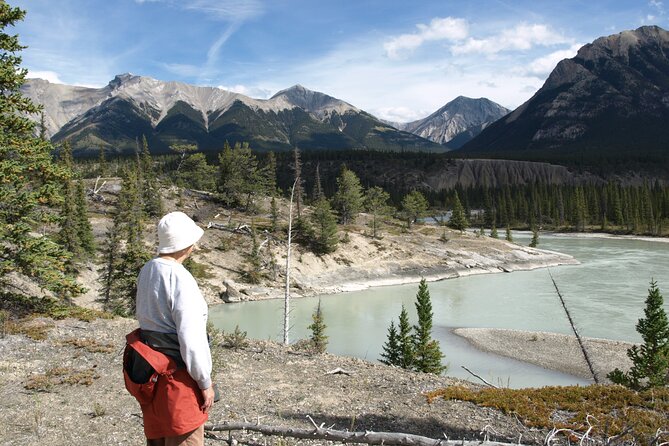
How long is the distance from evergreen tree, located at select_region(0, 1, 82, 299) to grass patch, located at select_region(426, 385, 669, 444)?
584 inches

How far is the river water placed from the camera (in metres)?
32.8

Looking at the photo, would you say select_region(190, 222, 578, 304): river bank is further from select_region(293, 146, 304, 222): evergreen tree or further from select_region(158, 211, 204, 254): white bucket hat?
select_region(158, 211, 204, 254): white bucket hat

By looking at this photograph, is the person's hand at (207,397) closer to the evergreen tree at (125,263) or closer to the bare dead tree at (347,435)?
the bare dead tree at (347,435)

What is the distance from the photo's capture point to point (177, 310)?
4.56m

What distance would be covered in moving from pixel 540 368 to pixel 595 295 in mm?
23970

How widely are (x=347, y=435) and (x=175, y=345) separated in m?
5.00

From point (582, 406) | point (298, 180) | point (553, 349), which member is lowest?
point (553, 349)

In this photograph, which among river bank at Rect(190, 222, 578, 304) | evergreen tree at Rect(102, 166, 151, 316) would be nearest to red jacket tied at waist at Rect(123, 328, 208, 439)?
evergreen tree at Rect(102, 166, 151, 316)

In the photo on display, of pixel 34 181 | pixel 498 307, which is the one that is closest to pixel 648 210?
pixel 498 307

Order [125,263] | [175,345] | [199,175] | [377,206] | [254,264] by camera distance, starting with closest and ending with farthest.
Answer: [175,345] < [125,263] < [254,264] < [377,206] < [199,175]

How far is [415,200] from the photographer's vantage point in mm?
97625

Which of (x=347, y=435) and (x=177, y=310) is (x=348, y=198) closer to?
(x=347, y=435)

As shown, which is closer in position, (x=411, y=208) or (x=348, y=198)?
(x=348, y=198)

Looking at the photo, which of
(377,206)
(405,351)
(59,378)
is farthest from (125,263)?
(377,206)
